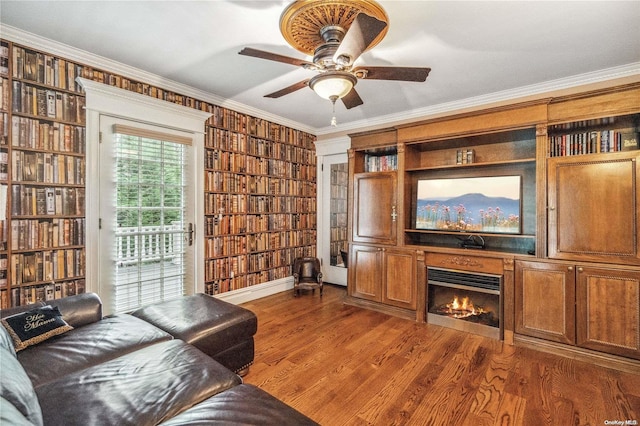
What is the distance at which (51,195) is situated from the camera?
8.32ft

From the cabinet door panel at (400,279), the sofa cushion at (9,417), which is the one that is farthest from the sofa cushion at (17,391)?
the cabinet door panel at (400,279)

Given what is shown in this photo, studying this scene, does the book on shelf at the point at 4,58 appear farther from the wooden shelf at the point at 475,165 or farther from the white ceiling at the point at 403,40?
the wooden shelf at the point at 475,165

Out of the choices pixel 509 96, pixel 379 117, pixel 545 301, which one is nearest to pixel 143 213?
pixel 379 117

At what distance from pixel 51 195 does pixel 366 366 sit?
3053 mm

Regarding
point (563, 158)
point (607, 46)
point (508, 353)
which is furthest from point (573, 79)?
point (508, 353)

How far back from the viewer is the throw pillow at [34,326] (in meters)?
1.71

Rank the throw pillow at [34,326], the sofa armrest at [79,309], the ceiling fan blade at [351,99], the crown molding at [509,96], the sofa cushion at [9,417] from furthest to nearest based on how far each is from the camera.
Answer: the crown molding at [509,96] < the ceiling fan blade at [351,99] < the sofa armrest at [79,309] < the throw pillow at [34,326] < the sofa cushion at [9,417]

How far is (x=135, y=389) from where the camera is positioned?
133 cm

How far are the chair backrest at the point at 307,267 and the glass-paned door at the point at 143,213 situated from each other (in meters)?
1.63

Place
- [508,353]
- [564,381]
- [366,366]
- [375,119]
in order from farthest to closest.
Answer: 1. [375,119]
2. [508,353]
3. [366,366]
4. [564,381]

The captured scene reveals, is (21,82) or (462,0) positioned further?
Result: (21,82)

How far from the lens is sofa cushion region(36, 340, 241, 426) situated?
119 centimetres

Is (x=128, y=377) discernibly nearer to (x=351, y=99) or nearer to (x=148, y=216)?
(x=148, y=216)

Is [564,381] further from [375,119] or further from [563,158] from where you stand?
[375,119]
